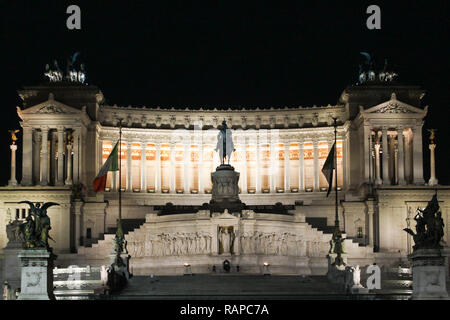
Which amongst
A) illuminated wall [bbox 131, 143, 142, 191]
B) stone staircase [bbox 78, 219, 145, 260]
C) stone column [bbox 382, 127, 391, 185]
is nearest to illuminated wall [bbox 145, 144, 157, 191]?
illuminated wall [bbox 131, 143, 142, 191]

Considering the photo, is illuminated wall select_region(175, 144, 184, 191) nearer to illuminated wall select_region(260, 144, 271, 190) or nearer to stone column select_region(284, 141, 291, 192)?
illuminated wall select_region(260, 144, 271, 190)

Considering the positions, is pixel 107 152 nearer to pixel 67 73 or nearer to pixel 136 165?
pixel 136 165

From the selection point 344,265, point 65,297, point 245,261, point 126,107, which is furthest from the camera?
point 126,107

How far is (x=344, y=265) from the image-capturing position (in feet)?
287

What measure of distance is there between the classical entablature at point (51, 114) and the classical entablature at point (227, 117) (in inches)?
331

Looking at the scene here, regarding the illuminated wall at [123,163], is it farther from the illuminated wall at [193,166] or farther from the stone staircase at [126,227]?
the stone staircase at [126,227]

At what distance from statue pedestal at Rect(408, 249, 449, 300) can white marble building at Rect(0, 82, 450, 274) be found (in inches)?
1436

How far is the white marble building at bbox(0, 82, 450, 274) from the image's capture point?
10694 cm

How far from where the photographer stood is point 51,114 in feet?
423

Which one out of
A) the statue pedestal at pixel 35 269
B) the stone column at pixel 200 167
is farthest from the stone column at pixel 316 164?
the statue pedestal at pixel 35 269

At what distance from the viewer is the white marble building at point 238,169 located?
351ft

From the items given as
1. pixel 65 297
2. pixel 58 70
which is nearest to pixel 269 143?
pixel 58 70
